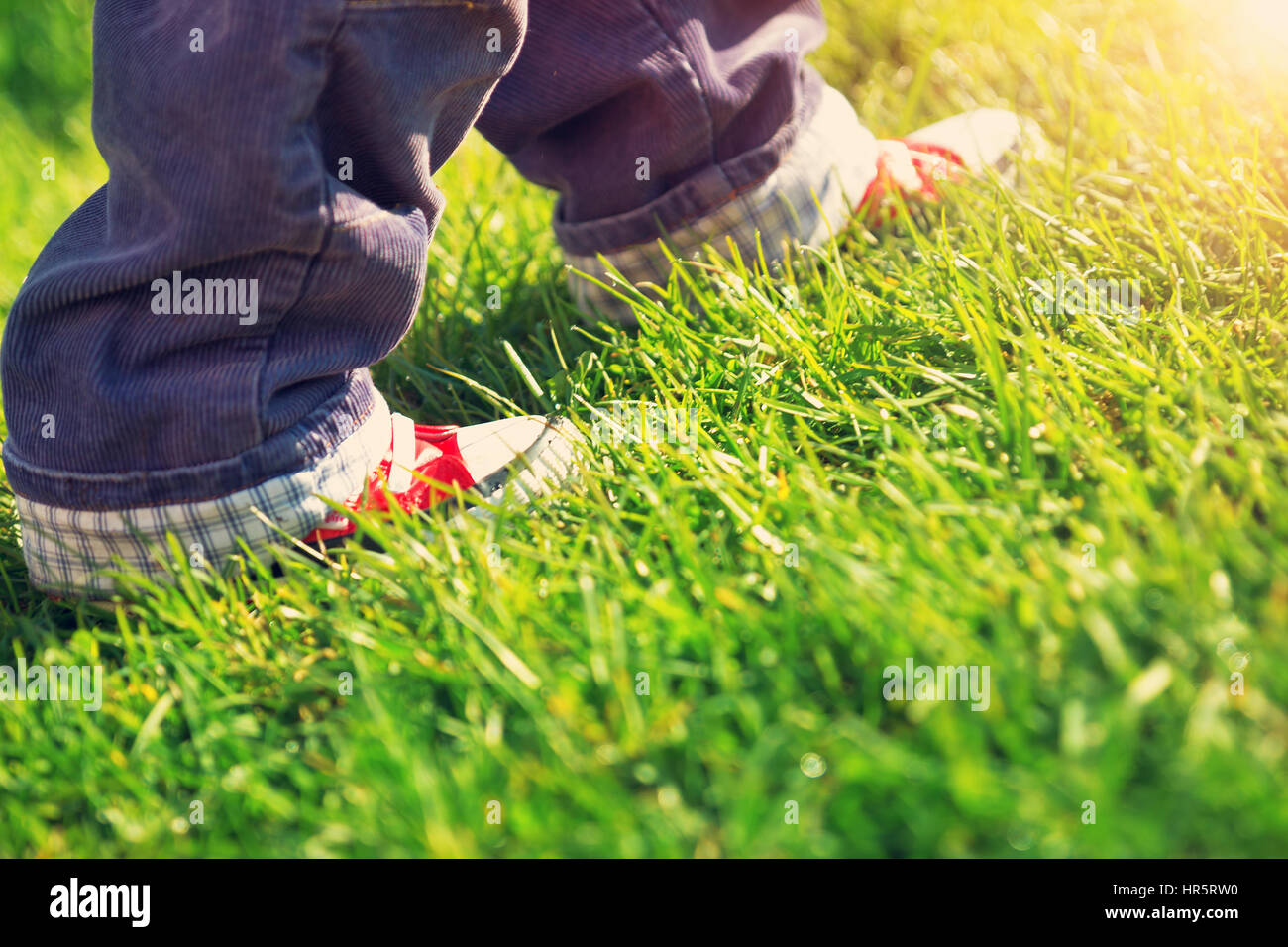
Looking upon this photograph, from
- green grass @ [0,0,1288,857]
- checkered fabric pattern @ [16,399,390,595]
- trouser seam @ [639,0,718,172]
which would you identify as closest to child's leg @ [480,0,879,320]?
trouser seam @ [639,0,718,172]

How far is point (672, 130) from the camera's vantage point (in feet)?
5.85

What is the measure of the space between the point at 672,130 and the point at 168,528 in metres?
1.07

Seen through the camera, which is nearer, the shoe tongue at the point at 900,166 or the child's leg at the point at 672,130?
the child's leg at the point at 672,130

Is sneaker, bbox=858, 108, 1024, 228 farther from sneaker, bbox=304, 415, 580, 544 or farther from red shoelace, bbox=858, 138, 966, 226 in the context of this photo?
sneaker, bbox=304, 415, 580, 544

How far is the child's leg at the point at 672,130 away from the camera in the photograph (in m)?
1.73

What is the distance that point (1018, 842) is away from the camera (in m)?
0.88

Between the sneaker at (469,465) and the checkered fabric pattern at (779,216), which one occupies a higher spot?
the checkered fabric pattern at (779,216)

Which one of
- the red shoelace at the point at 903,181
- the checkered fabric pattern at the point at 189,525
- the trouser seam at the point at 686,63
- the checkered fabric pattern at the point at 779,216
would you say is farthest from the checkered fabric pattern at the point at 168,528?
the red shoelace at the point at 903,181

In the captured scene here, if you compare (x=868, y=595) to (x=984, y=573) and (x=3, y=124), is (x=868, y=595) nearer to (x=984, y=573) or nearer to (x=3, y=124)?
(x=984, y=573)

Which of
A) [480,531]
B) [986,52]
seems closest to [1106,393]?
[480,531]

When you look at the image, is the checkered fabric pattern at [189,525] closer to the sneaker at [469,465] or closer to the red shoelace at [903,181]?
the sneaker at [469,465]

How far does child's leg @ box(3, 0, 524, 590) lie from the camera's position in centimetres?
127

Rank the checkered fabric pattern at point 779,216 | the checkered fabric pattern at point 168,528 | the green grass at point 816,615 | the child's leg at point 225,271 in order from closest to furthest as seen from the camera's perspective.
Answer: the green grass at point 816,615, the child's leg at point 225,271, the checkered fabric pattern at point 168,528, the checkered fabric pattern at point 779,216

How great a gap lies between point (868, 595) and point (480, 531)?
520mm
